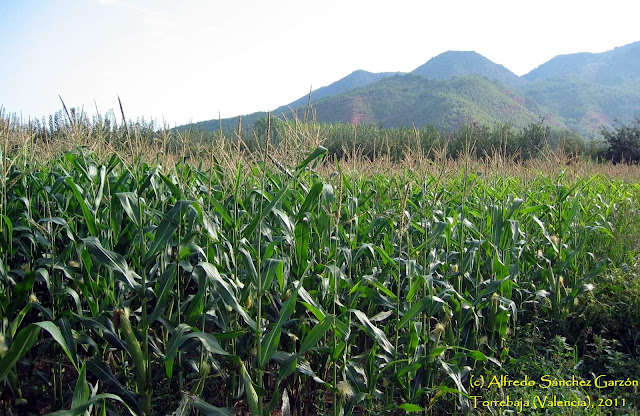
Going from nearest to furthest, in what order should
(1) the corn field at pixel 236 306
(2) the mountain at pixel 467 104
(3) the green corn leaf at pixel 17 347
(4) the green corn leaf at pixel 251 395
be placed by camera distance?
(3) the green corn leaf at pixel 17 347 < (4) the green corn leaf at pixel 251 395 < (1) the corn field at pixel 236 306 < (2) the mountain at pixel 467 104

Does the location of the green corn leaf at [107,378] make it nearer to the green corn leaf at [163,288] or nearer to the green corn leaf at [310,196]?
Answer: the green corn leaf at [163,288]

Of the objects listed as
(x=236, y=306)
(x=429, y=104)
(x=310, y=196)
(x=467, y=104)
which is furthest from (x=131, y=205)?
(x=429, y=104)

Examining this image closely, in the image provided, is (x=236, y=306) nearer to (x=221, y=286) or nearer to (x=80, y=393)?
(x=221, y=286)

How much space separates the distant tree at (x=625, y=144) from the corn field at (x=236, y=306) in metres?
27.6

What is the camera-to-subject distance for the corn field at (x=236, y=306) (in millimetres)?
2466

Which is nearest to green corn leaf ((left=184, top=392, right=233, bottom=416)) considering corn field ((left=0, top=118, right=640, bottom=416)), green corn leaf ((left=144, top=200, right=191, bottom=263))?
corn field ((left=0, top=118, right=640, bottom=416))

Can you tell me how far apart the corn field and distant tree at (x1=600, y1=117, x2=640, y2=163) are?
1088 inches

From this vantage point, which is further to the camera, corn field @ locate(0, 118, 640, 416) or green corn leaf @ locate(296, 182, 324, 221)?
green corn leaf @ locate(296, 182, 324, 221)

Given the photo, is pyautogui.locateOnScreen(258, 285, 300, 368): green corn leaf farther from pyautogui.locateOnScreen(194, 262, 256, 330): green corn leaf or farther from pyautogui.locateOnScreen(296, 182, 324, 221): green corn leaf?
pyautogui.locateOnScreen(296, 182, 324, 221): green corn leaf

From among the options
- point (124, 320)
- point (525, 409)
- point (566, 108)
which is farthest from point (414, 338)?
point (566, 108)

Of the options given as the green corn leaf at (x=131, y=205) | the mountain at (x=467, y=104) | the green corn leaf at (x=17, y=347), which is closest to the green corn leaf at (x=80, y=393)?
the green corn leaf at (x=17, y=347)

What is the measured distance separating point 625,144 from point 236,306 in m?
31.5

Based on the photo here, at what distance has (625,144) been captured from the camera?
2689cm

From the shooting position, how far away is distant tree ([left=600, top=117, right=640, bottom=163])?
86.7 feet
